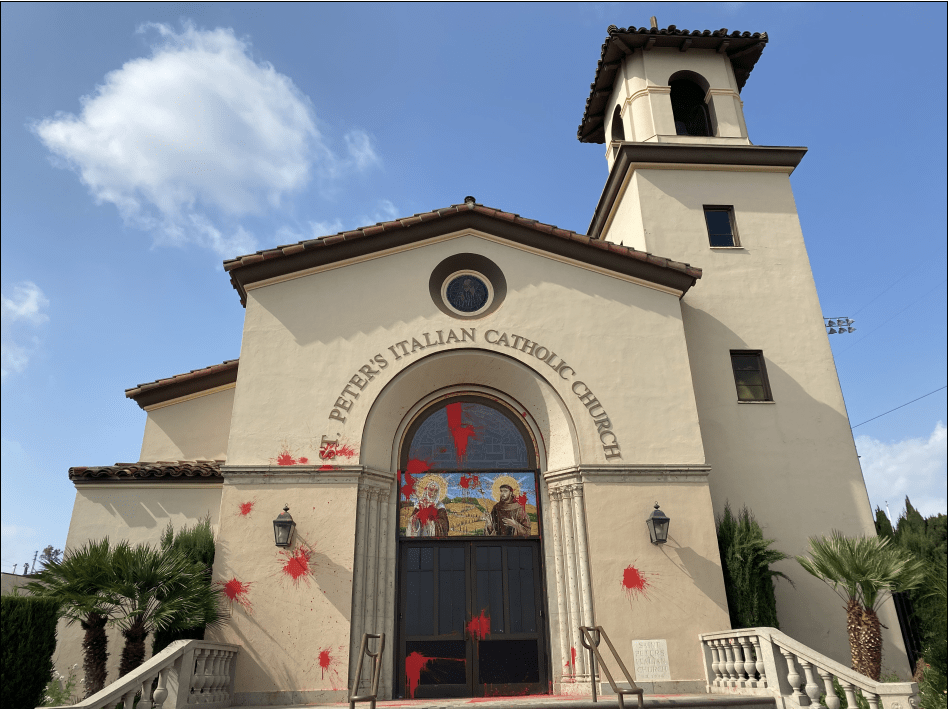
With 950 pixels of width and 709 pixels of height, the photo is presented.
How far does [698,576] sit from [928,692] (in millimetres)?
3383

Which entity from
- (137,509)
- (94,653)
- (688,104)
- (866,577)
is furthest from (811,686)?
(688,104)

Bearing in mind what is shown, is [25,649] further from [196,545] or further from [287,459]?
[287,459]

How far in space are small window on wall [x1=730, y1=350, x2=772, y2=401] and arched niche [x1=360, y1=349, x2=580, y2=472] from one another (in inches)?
156

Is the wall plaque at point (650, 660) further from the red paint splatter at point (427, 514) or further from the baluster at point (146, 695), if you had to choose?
the baluster at point (146, 695)

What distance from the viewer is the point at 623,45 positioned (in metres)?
17.2

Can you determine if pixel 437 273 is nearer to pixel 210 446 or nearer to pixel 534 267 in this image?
pixel 534 267

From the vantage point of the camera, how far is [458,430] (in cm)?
1262

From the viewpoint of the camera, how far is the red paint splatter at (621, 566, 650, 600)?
1055cm

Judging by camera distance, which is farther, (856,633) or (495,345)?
(495,345)

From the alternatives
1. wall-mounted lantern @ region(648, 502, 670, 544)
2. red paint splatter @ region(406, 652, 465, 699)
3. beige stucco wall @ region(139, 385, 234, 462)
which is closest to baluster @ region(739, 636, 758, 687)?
wall-mounted lantern @ region(648, 502, 670, 544)

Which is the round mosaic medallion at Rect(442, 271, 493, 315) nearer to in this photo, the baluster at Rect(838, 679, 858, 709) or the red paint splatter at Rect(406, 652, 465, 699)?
the red paint splatter at Rect(406, 652, 465, 699)

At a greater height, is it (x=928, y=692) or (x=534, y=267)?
(x=534, y=267)

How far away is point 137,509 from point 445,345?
236 inches

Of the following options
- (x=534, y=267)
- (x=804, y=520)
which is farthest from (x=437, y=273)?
(x=804, y=520)
